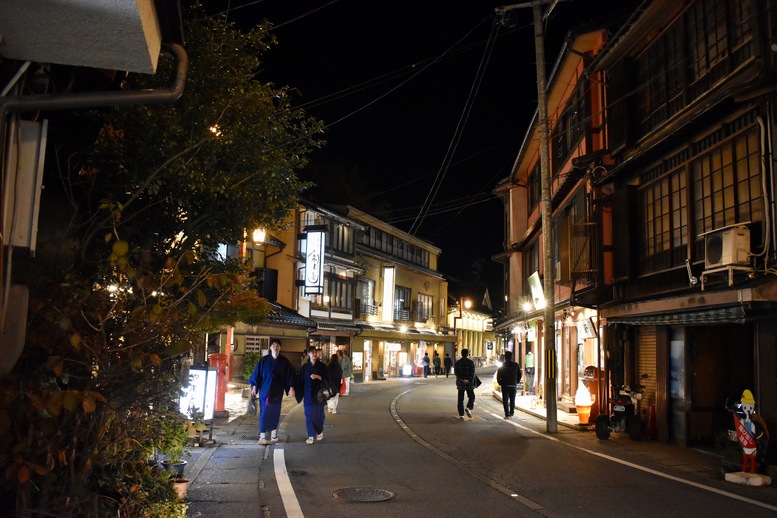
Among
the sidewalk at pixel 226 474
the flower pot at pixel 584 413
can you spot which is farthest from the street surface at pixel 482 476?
the flower pot at pixel 584 413

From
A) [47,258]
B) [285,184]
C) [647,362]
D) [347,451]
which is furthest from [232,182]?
[647,362]

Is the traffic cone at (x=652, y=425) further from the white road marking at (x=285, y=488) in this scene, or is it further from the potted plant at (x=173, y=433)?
the potted plant at (x=173, y=433)

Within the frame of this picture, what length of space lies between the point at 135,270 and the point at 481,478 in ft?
22.2

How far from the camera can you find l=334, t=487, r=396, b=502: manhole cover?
27.4 feet

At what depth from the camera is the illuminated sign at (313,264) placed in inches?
1288

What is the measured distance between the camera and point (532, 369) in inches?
1203

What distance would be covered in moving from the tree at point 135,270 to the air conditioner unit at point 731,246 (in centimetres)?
752

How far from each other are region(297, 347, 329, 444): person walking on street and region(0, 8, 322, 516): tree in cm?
537

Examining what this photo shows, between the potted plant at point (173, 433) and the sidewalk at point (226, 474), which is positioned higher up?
the potted plant at point (173, 433)

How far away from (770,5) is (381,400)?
1867cm

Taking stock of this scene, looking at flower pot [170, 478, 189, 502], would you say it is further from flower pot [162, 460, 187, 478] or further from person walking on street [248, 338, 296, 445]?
person walking on street [248, 338, 296, 445]

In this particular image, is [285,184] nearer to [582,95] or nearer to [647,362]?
[647,362]

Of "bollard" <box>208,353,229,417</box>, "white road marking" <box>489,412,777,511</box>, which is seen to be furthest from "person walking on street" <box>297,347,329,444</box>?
"white road marking" <box>489,412,777,511</box>

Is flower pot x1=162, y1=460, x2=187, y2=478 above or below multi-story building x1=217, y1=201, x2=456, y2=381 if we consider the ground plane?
below
